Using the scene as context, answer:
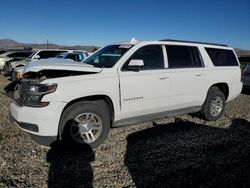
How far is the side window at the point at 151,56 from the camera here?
5074 mm

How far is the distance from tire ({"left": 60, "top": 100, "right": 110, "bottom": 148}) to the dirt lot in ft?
0.68

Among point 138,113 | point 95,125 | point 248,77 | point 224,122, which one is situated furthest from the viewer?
point 248,77

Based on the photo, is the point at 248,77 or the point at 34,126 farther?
the point at 248,77

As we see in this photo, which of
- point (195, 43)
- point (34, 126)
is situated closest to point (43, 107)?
point (34, 126)

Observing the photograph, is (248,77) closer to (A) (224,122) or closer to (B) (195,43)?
(A) (224,122)

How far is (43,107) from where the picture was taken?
13.2 feet

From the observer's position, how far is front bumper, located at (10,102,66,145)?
13.2 ft

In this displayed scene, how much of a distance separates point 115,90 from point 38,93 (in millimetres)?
1283

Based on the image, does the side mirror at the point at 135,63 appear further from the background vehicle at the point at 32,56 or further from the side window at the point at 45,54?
the side window at the point at 45,54

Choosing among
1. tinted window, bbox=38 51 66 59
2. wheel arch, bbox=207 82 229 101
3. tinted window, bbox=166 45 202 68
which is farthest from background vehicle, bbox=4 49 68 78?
wheel arch, bbox=207 82 229 101

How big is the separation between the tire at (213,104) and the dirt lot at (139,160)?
0.48 metres

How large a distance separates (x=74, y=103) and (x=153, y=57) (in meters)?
1.86

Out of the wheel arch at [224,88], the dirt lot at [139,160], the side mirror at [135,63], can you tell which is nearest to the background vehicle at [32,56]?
the dirt lot at [139,160]

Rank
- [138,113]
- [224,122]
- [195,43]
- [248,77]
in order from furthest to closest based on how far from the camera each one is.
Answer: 1. [248,77]
2. [224,122]
3. [195,43]
4. [138,113]
